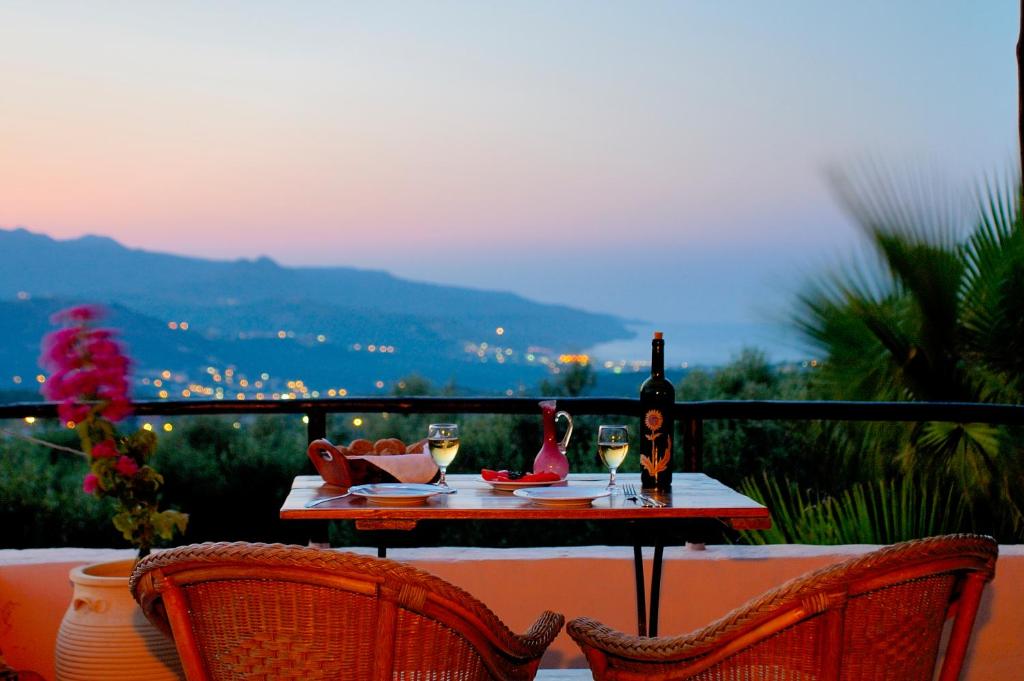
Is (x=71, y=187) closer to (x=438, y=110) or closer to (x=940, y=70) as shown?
(x=438, y=110)

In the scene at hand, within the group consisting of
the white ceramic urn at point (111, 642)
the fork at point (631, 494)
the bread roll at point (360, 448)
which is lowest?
the white ceramic urn at point (111, 642)

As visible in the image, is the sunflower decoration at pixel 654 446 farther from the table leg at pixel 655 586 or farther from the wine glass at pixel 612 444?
the table leg at pixel 655 586

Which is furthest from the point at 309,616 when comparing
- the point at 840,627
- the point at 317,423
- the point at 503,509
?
the point at 317,423

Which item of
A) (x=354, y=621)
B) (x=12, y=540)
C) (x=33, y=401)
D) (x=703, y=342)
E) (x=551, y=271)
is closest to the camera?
(x=354, y=621)

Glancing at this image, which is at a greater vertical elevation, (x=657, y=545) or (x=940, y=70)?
(x=940, y=70)

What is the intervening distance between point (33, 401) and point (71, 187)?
29.1 feet

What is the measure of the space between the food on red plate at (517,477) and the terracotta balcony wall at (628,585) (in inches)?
25.5

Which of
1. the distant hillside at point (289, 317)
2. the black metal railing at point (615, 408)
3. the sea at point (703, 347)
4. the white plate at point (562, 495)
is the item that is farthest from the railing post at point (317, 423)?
the distant hillside at point (289, 317)

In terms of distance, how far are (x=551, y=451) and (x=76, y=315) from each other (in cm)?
A: 118

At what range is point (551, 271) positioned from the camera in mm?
15984

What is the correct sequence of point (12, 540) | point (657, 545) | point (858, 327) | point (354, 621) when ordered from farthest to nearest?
1. point (12, 540)
2. point (858, 327)
3. point (657, 545)
4. point (354, 621)

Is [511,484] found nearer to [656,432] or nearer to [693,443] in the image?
[656,432]

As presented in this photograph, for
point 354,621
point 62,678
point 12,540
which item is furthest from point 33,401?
point 12,540

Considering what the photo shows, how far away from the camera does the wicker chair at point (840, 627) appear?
75.0 inches
